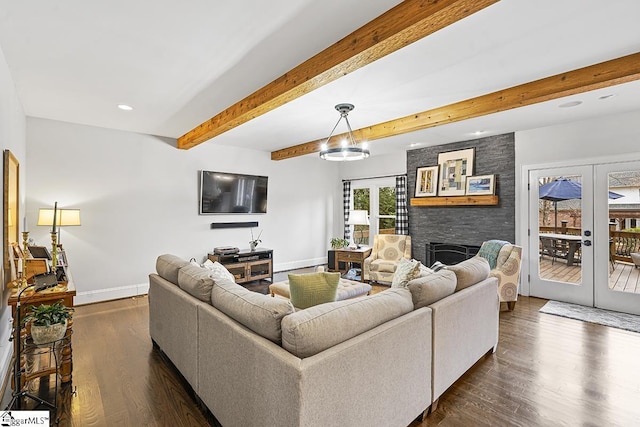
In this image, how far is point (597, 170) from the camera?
4.29 m

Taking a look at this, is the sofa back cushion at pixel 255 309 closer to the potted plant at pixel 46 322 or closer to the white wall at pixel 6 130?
the potted plant at pixel 46 322

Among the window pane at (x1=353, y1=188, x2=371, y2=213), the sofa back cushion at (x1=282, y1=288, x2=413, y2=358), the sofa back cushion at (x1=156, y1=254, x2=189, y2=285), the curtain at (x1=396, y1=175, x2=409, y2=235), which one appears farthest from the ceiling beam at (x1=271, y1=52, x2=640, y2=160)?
the sofa back cushion at (x1=156, y1=254, x2=189, y2=285)

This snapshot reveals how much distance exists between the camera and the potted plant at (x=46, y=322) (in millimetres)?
2086

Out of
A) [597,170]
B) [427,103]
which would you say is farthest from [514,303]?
[427,103]

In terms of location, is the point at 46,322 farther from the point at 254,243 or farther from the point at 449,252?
the point at 449,252

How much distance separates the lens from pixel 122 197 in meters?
4.80

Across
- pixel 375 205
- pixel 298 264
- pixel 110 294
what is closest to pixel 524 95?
pixel 375 205

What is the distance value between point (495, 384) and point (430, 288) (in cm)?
105

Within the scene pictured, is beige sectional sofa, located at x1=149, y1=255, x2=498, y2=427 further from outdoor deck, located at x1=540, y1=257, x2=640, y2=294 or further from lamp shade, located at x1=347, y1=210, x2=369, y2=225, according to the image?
lamp shade, located at x1=347, y1=210, x2=369, y2=225

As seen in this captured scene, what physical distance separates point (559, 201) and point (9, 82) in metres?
6.58

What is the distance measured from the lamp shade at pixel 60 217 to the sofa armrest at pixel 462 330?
423 centimetres

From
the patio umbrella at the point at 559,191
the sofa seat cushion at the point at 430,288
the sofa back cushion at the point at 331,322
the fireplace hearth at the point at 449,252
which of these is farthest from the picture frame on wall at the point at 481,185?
the sofa back cushion at the point at 331,322

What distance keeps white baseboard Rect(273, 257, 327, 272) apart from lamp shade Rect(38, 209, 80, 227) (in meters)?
3.60

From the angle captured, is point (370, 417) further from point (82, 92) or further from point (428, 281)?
point (82, 92)
